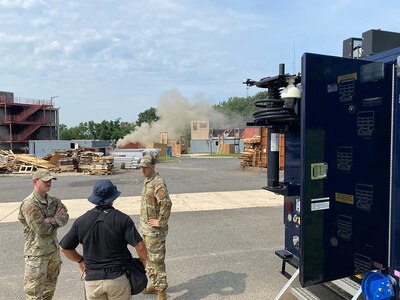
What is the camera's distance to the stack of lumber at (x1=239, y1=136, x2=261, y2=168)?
23.0 metres

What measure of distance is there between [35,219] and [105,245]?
4.21ft

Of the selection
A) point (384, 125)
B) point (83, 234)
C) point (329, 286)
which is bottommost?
point (329, 286)

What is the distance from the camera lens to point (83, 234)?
2.98 metres

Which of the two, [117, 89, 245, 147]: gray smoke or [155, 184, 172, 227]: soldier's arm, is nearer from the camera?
[155, 184, 172, 227]: soldier's arm

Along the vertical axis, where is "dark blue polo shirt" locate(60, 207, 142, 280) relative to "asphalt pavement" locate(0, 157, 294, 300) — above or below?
above

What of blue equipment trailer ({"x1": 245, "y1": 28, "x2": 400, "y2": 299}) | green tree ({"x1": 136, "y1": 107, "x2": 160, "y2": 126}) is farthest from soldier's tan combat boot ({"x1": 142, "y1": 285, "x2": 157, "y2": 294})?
green tree ({"x1": 136, "y1": 107, "x2": 160, "y2": 126})

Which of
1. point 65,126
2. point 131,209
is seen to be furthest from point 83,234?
point 65,126

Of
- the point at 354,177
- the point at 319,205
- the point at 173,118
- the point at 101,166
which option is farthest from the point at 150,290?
the point at 173,118

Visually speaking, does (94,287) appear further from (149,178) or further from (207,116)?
(207,116)

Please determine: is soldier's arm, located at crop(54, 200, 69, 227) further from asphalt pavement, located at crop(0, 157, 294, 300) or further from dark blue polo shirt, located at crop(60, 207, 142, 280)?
asphalt pavement, located at crop(0, 157, 294, 300)

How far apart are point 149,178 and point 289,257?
2.02 m

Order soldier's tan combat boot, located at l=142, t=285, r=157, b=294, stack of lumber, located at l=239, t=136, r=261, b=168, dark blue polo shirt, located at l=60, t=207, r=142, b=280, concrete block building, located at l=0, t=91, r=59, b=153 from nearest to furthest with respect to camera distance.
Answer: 1. dark blue polo shirt, located at l=60, t=207, r=142, b=280
2. soldier's tan combat boot, located at l=142, t=285, r=157, b=294
3. stack of lumber, located at l=239, t=136, r=261, b=168
4. concrete block building, located at l=0, t=91, r=59, b=153

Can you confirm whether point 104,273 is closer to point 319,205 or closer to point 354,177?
point 319,205

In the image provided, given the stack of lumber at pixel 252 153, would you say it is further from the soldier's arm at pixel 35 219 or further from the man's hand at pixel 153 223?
the soldier's arm at pixel 35 219
